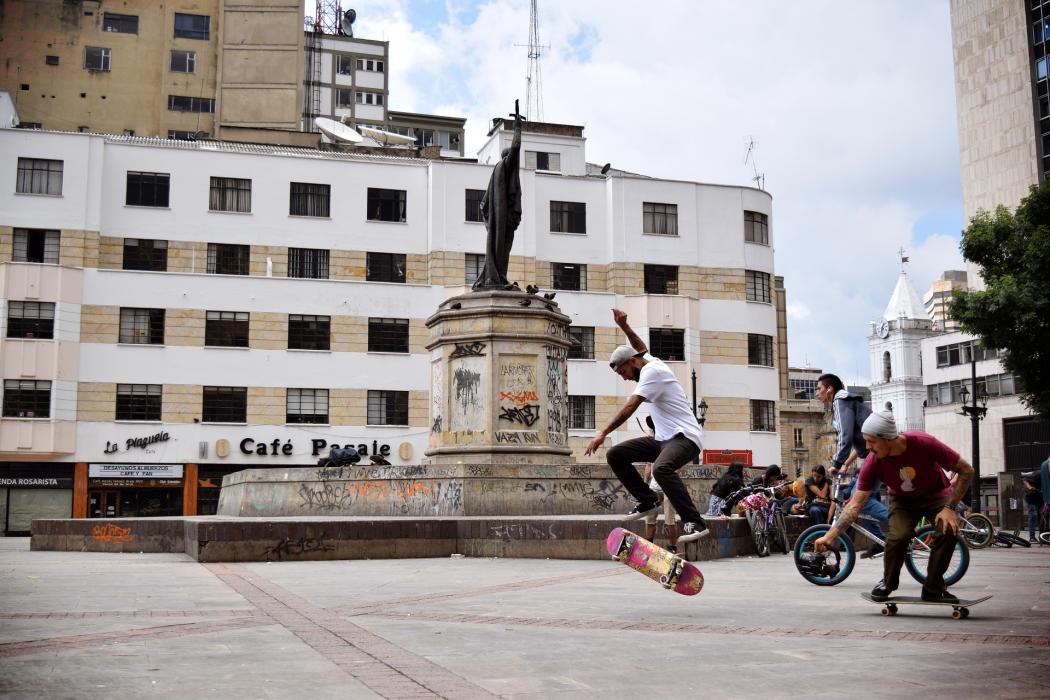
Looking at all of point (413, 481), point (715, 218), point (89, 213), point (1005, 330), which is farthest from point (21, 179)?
point (1005, 330)

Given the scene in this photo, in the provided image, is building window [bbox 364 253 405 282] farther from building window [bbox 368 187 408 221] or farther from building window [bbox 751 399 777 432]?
building window [bbox 751 399 777 432]

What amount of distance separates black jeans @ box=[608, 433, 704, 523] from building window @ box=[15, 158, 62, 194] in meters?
39.6

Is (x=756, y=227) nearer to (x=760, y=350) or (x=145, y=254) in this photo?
(x=760, y=350)

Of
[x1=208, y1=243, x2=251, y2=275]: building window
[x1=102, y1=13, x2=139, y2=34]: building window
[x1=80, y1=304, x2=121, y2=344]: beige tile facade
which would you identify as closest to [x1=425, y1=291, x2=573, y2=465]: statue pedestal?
[x1=208, y1=243, x2=251, y2=275]: building window

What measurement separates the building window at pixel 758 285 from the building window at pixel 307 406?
771 inches

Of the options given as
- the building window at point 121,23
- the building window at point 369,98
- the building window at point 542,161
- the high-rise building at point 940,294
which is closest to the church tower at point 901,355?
the high-rise building at point 940,294

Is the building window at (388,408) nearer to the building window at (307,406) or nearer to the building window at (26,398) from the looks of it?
the building window at (307,406)

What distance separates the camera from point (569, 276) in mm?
49094

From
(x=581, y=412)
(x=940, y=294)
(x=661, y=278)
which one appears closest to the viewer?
(x=581, y=412)

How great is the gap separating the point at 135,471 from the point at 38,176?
39.3 ft

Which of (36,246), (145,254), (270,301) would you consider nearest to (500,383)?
(270,301)

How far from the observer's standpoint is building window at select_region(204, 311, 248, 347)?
44.8m

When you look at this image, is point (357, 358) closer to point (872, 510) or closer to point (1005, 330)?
point (1005, 330)

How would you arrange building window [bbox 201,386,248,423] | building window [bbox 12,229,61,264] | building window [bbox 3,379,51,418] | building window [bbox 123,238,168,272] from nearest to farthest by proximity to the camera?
building window [bbox 3,379,51,418]
building window [bbox 12,229,61,264]
building window [bbox 201,386,248,423]
building window [bbox 123,238,168,272]
